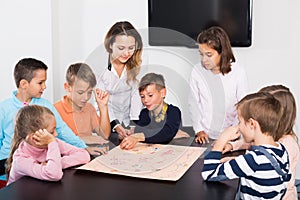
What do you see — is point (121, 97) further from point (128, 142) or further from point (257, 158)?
point (257, 158)

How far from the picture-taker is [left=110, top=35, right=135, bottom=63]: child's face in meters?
1.53

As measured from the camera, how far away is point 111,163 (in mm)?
1488

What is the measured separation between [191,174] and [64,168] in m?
0.40

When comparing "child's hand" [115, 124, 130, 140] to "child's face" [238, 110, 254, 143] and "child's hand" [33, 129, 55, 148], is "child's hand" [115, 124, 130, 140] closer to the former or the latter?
"child's hand" [33, 129, 55, 148]

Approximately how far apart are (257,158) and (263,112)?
0.52 ft

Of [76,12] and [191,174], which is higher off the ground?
[76,12]

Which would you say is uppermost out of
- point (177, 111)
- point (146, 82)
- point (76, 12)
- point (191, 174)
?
point (76, 12)

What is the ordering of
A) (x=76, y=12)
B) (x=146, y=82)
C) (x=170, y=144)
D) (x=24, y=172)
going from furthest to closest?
(x=76, y=12) → (x=170, y=144) → (x=146, y=82) → (x=24, y=172)

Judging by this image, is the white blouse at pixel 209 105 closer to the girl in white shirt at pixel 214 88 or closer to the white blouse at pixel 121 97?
the girl in white shirt at pixel 214 88

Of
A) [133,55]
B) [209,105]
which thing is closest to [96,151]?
[133,55]

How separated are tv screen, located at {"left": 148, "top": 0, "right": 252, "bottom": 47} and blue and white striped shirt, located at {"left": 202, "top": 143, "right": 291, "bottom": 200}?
125 cm

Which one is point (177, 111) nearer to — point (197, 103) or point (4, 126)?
point (197, 103)

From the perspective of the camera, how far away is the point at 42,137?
1.46 meters

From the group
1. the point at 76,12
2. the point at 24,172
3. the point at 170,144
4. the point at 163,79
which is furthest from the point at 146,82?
the point at 76,12
